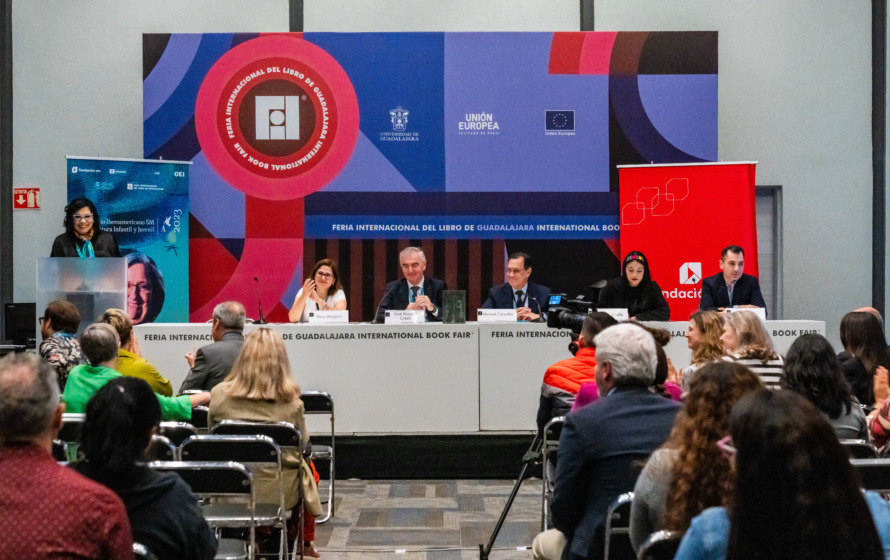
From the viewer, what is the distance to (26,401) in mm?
1601

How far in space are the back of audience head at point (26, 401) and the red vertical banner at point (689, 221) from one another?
6.00 meters

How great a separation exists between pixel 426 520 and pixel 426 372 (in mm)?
1163

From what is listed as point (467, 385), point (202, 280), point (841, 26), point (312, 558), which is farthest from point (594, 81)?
point (312, 558)

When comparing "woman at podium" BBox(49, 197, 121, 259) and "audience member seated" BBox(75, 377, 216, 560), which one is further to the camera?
"woman at podium" BBox(49, 197, 121, 259)

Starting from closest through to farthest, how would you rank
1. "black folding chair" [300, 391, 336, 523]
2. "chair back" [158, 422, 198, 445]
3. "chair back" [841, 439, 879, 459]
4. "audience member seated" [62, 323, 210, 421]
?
"chair back" [841, 439, 879, 459]
"chair back" [158, 422, 198, 445]
"audience member seated" [62, 323, 210, 421]
"black folding chair" [300, 391, 336, 523]

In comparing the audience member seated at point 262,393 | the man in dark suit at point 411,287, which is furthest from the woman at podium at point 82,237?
the audience member seated at point 262,393

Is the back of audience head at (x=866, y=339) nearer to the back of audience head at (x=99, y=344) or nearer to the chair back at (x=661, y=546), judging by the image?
the chair back at (x=661, y=546)

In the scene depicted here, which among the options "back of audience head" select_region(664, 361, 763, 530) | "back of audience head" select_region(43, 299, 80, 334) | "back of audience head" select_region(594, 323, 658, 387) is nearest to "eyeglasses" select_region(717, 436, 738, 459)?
"back of audience head" select_region(664, 361, 763, 530)

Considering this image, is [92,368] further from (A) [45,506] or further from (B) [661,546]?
(B) [661,546]

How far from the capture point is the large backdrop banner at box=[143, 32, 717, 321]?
7328 millimetres

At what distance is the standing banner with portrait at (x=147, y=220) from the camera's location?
700 cm

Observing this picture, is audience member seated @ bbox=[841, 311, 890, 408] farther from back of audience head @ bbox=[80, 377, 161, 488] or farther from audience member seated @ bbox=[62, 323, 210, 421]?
back of audience head @ bbox=[80, 377, 161, 488]

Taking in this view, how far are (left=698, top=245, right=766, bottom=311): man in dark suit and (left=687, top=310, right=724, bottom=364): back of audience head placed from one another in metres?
2.28

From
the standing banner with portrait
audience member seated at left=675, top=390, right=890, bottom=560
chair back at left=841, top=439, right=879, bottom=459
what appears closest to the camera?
audience member seated at left=675, top=390, right=890, bottom=560
